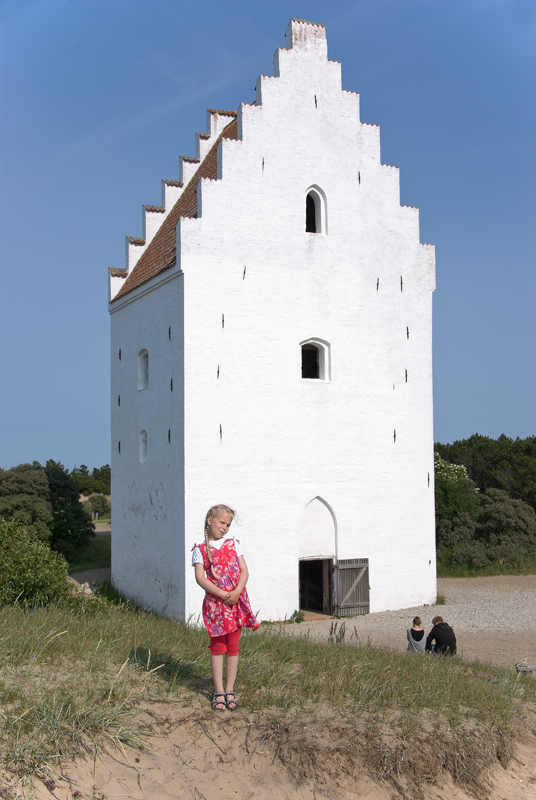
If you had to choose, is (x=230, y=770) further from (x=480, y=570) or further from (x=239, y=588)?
(x=480, y=570)

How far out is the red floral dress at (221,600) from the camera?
5.42m

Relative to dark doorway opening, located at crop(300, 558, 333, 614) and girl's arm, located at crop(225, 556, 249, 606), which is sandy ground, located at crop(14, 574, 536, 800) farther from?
dark doorway opening, located at crop(300, 558, 333, 614)

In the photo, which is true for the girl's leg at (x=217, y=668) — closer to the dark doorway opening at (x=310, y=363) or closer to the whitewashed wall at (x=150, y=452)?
the whitewashed wall at (x=150, y=452)

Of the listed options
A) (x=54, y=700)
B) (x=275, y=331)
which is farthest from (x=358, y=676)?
(x=275, y=331)

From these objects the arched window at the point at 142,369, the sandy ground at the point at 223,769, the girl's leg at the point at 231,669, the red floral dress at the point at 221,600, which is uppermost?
the arched window at the point at 142,369

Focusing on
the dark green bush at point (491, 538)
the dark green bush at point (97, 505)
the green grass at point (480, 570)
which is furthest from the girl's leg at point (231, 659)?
the dark green bush at point (97, 505)

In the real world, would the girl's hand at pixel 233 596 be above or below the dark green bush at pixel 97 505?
above

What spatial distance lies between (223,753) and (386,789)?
4.48ft

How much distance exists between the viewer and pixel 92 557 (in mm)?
26438

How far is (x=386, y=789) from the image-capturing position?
5340mm

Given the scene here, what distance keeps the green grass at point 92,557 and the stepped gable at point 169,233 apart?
10862 mm

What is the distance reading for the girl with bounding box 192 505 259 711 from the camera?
541 centimetres

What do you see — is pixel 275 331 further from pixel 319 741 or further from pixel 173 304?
pixel 319 741

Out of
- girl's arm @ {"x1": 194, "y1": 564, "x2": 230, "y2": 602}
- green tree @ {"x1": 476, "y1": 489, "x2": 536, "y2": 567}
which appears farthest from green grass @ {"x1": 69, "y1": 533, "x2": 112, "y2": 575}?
girl's arm @ {"x1": 194, "y1": 564, "x2": 230, "y2": 602}
